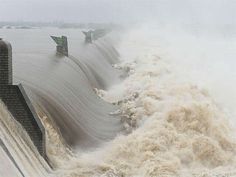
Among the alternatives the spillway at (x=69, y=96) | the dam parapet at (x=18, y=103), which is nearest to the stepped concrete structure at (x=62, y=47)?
the spillway at (x=69, y=96)

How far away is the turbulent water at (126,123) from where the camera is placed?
11.8 metres

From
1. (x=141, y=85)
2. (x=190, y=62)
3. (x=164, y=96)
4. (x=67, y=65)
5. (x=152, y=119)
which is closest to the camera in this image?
(x=152, y=119)

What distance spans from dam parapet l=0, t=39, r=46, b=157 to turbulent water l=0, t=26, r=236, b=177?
29cm

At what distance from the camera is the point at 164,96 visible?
1778cm

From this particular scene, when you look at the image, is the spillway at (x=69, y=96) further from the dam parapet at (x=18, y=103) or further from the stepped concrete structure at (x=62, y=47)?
the dam parapet at (x=18, y=103)

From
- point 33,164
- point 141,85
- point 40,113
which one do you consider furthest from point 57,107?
point 141,85

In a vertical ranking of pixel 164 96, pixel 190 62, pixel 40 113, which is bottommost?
pixel 190 62

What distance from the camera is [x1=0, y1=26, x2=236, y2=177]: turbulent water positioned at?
11.8m

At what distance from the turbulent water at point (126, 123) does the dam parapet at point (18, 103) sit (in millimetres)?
289

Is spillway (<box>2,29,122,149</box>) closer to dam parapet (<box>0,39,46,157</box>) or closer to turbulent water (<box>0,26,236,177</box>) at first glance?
turbulent water (<box>0,26,236,177</box>)

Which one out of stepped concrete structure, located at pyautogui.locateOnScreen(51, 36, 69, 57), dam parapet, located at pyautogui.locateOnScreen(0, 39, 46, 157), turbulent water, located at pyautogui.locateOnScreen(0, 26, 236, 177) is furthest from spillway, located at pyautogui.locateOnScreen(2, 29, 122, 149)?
dam parapet, located at pyautogui.locateOnScreen(0, 39, 46, 157)

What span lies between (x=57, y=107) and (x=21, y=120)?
2.02m

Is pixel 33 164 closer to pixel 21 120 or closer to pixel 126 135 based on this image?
pixel 21 120

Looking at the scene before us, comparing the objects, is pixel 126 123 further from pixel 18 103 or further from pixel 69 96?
pixel 18 103
